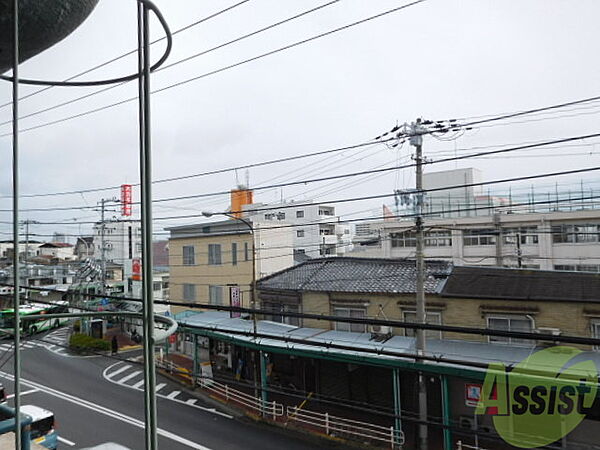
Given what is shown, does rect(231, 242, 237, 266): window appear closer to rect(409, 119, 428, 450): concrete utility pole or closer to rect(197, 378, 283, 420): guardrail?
rect(197, 378, 283, 420): guardrail

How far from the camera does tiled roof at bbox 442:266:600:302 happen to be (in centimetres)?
1231

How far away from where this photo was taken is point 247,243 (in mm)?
21984

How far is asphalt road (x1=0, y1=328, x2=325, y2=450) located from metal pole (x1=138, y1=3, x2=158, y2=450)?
1105 cm

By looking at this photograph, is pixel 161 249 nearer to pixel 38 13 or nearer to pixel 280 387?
pixel 280 387

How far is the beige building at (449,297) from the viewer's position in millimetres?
12078

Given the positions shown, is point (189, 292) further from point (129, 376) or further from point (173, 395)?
point (173, 395)

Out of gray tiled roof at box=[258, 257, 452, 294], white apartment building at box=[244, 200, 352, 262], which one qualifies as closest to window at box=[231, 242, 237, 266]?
gray tiled roof at box=[258, 257, 452, 294]

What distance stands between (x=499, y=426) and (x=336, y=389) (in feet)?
18.0

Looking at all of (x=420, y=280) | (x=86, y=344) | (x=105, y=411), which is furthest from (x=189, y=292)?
(x=420, y=280)

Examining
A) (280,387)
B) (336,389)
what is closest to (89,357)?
(280,387)

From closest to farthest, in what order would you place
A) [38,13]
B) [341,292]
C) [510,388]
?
[38,13], [510,388], [341,292]

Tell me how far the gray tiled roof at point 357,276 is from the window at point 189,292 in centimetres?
651

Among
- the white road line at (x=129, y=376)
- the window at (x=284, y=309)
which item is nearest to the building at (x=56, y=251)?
the white road line at (x=129, y=376)

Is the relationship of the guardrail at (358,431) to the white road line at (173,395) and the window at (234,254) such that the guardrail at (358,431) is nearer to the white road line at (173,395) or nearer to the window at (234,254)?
the white road line at (173,395)
